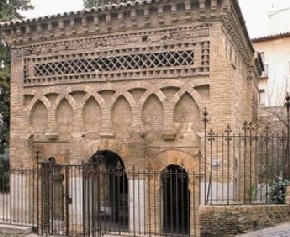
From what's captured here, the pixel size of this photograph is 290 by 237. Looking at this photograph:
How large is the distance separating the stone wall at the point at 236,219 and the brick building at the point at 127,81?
3.32 meters

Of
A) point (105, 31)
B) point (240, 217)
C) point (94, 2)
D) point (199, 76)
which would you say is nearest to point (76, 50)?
point (105, 31)

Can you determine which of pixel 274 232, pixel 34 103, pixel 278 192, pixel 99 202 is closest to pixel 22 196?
pixel 34 103

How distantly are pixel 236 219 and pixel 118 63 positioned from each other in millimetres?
5610

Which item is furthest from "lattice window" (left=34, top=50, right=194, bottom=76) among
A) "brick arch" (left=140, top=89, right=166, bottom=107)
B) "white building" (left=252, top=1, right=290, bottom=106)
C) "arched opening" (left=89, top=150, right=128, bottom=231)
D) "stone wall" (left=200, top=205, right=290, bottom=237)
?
"white building" (left=252, top=1, right=290, bottom=106)

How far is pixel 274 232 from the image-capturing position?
7168 millimetres

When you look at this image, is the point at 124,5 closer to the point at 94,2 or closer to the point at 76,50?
the point at 76,50

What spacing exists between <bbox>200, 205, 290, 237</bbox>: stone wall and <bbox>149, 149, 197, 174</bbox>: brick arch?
3249mm

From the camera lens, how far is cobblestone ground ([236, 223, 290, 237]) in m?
6.95

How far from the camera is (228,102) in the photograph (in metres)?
10.9

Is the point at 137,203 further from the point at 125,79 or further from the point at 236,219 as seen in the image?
the point at 236,219

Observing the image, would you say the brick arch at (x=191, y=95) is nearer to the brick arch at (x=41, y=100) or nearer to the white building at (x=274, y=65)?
the brick arch at (x=41, y=100)

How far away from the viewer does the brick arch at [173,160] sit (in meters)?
11.2

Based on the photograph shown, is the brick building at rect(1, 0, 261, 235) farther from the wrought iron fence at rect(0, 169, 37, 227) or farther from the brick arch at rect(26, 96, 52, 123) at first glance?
the wrought iron fence at rect(0, 169, 37, 227)

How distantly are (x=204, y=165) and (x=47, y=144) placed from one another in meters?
4.55
